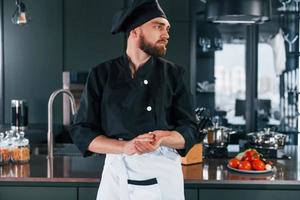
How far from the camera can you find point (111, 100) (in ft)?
5.48

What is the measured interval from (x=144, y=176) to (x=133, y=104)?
25 centimetres

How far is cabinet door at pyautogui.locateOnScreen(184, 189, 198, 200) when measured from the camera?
2.03 m

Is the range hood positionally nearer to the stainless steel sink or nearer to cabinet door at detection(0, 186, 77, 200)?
the stainless steel sink

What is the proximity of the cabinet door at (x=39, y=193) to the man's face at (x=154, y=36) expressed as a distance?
754 millimetres

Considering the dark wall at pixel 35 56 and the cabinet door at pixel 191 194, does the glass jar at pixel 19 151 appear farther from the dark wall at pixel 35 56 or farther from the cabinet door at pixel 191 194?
the dark wall at pixel 35 56

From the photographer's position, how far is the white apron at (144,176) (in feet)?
5.54

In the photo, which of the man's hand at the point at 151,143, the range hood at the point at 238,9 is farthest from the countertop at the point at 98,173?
the range hood at the point at 238,9

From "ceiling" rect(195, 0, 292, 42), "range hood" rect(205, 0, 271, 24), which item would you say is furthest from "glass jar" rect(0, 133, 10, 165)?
"ceiling" rect(195, 0, 292, 42)

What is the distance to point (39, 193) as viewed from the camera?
6.76 ft

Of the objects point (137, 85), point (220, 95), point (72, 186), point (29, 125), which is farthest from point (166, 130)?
point (220, 95)

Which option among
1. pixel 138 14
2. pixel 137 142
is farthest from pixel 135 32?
pixel 137 142

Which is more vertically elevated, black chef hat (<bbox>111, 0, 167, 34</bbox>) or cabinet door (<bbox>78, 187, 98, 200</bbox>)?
black chef hat (<bbox>111, 0, 167, 34</bbox>)

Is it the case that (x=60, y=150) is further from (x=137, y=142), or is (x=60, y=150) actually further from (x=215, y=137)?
(x=137, y=142)

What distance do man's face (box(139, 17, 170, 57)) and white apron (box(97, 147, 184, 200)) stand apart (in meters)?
0.34
